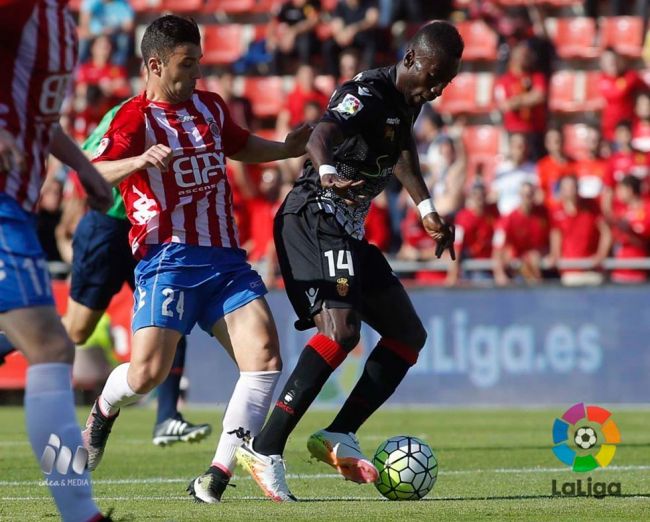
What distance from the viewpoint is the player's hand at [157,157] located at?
6312mm

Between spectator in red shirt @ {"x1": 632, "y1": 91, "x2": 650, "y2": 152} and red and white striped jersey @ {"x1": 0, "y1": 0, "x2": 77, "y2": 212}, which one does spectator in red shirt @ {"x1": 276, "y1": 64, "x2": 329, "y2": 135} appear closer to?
spectator in red shirt @ {"x1": 632, "y1": 91, "x2": 650, "y2": 152}

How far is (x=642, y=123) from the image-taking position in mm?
17281

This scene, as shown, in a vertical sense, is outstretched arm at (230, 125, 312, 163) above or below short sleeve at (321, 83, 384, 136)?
below

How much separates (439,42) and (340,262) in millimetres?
1235

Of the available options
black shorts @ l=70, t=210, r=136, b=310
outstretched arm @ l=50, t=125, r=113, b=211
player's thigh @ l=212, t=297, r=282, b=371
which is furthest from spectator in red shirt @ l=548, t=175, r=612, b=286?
outstretched arm @ l=50, t=125, r=113, b=211

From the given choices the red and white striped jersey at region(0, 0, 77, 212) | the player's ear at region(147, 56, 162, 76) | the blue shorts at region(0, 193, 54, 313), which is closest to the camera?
the blue shorts at region(0, 193, 54, 313)

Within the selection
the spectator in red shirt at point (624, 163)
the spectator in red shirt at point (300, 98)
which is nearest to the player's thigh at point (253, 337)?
the spectator in red shirt at point (624, 163)

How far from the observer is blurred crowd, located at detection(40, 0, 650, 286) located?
1538 cm

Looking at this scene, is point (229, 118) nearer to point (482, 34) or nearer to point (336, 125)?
point (336, 125)

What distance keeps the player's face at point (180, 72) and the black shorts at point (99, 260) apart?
2884mm

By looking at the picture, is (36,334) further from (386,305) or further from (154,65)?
(386,305)

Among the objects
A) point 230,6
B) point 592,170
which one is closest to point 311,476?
point 592,170

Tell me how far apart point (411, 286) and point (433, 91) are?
321 inches

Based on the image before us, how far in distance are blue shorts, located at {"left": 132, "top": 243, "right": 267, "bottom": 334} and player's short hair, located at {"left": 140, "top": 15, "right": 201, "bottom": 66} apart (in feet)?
3.24
